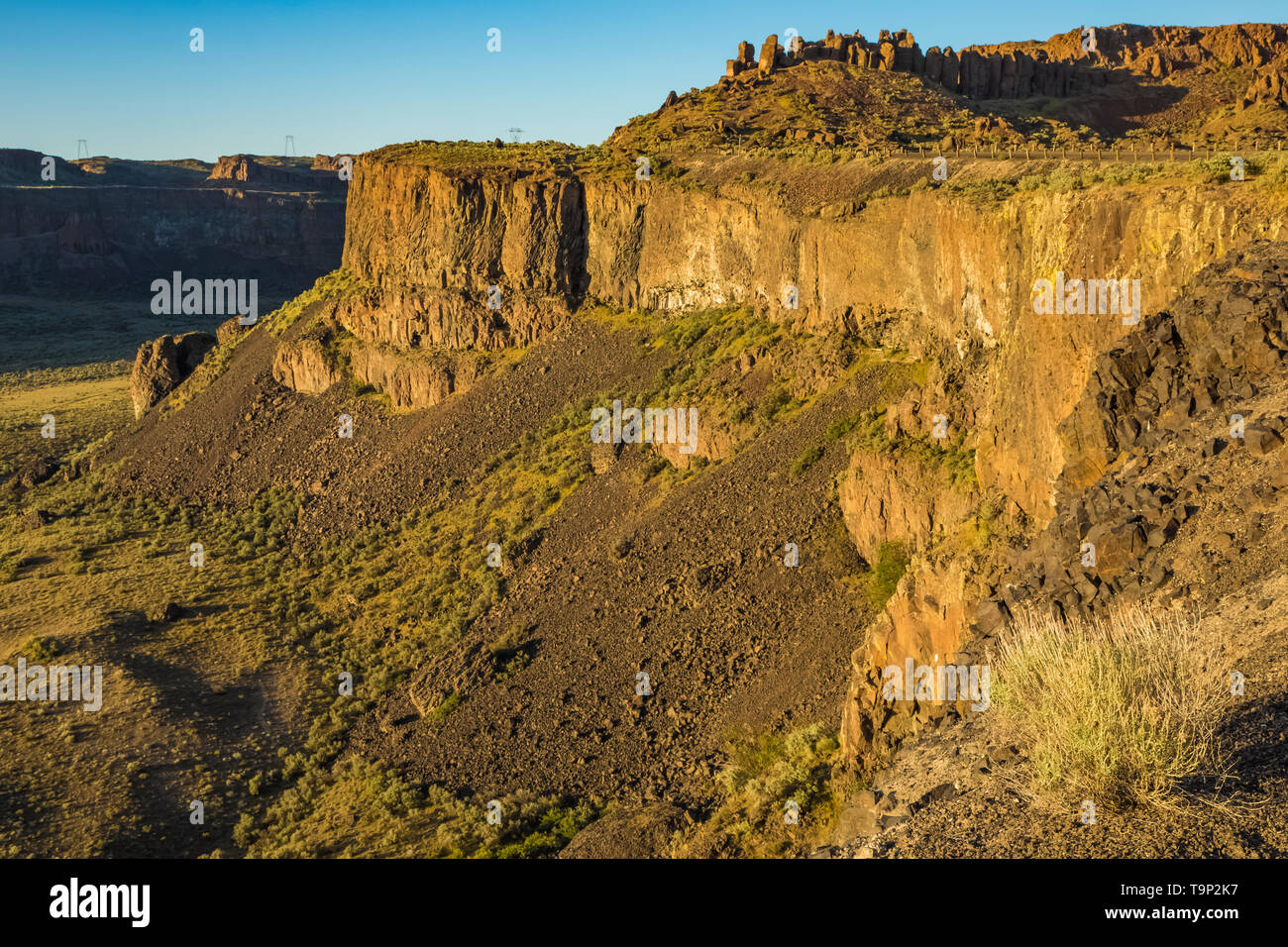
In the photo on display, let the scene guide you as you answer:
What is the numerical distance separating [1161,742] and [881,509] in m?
17.2

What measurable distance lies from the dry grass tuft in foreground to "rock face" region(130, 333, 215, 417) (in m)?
58.2

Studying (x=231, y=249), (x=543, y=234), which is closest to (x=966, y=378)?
(x=543, y=234)

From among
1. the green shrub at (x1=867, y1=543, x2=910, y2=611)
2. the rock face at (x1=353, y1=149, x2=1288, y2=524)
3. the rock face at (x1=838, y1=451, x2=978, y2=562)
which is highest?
the rock face at (x1=353, y1=149, x2=1288, y2=524)

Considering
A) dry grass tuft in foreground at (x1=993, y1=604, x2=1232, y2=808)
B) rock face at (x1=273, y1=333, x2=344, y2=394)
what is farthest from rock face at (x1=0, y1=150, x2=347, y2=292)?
dry grass tuft in foreground at (x1=993, y1=604, x2=1232, y2=808)

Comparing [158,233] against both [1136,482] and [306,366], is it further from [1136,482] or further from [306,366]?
[1136,482]

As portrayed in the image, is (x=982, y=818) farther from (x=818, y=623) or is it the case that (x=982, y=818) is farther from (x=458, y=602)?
(x=458, y=602)

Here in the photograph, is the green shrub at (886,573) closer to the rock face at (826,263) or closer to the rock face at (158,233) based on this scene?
the rock face at (826,263)

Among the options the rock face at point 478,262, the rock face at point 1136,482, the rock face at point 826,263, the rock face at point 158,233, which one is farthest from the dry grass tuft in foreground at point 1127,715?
the rock face at point 158,233

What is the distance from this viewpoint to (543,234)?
49406 millimetres

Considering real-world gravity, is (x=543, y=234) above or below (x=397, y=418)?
above

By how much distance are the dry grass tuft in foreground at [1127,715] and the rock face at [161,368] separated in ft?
191

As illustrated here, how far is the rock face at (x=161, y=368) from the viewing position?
61312 mm

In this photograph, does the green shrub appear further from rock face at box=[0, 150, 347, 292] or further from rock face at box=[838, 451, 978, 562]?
rock face at box=[0, 150, 347, 292]

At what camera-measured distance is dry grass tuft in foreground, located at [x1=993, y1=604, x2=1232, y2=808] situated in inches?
407
